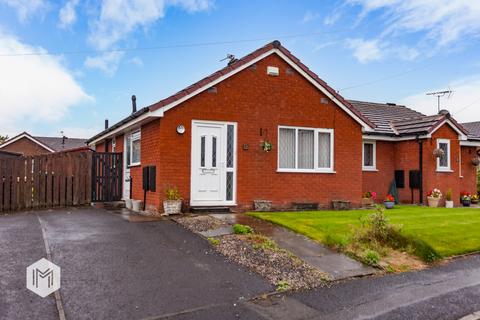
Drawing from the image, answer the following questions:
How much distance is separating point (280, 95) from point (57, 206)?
820 centimetres

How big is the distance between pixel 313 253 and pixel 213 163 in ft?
17.4

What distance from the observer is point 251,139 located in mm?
12602

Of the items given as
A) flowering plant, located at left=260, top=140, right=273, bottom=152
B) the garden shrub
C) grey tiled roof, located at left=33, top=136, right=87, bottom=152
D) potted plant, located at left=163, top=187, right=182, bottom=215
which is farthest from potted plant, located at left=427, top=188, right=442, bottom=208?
grey tiled roof, located at left=33, top=136, right=87, bottom=152

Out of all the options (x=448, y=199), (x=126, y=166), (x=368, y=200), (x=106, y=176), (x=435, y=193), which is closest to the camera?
(x=106, y=176)

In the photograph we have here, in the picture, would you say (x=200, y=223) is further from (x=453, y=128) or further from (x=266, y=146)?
(x=453, y=128)

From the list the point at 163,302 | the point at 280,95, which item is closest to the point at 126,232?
the point at 163,302

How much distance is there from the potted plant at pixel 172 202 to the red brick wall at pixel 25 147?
32.8 meters

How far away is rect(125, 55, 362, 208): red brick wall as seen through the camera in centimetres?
1160

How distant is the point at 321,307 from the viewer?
5.15m

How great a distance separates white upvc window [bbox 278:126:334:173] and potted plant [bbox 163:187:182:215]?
352 cm

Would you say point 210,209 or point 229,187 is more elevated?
point 229,187

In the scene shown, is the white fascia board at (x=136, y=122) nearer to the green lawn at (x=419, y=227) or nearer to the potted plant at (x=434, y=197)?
the green lawn at (x=419, y=227)

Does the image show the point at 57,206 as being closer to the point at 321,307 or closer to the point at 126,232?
the point at 126,232

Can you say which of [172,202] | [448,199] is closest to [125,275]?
[172,202]
